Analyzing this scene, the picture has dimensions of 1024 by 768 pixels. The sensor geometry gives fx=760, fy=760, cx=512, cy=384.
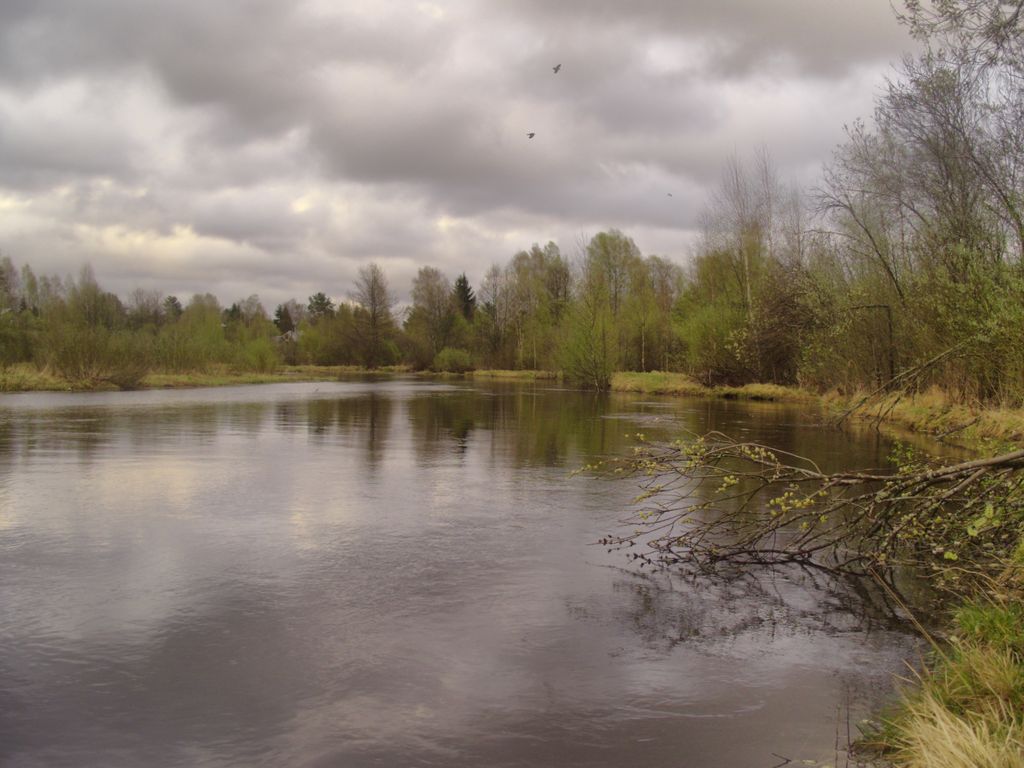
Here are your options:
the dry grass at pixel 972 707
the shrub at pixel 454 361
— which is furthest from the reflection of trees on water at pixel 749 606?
the shrub at pixel 454 361

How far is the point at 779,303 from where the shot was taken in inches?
1339

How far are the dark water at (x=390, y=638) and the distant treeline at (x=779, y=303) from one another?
3588mm

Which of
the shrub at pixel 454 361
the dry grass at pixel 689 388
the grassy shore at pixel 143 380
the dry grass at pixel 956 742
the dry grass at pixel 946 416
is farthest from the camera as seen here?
the shrub at pixel 454 361

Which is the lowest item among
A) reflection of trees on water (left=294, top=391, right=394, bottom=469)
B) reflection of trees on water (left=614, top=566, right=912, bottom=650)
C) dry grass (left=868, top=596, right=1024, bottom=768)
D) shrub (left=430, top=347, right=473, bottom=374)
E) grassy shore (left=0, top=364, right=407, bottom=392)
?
reflection of trees on water (left=614, top=566, right=912, bottom=650)

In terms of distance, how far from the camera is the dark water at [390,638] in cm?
432

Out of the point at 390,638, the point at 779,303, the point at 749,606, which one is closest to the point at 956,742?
the point at 749,606

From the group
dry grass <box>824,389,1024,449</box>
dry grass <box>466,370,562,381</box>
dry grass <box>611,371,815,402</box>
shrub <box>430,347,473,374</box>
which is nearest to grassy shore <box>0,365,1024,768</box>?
dry grass <box>824,389,1024,449</box>

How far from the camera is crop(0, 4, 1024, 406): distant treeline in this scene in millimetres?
14742

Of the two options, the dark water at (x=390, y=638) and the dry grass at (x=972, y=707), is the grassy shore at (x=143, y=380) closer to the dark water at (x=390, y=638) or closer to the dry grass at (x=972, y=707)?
the dark water at (x=390, y=638)

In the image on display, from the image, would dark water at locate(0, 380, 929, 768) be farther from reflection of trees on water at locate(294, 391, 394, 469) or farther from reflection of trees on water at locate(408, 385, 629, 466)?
reflection of trees on water at locate(294, 391, 394, 469)

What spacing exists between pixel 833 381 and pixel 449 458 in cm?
2156

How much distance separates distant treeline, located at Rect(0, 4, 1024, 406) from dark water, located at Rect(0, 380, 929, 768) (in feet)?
11.8

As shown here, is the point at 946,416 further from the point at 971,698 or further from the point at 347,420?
the point at 971,698

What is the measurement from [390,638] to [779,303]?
31.6 m
